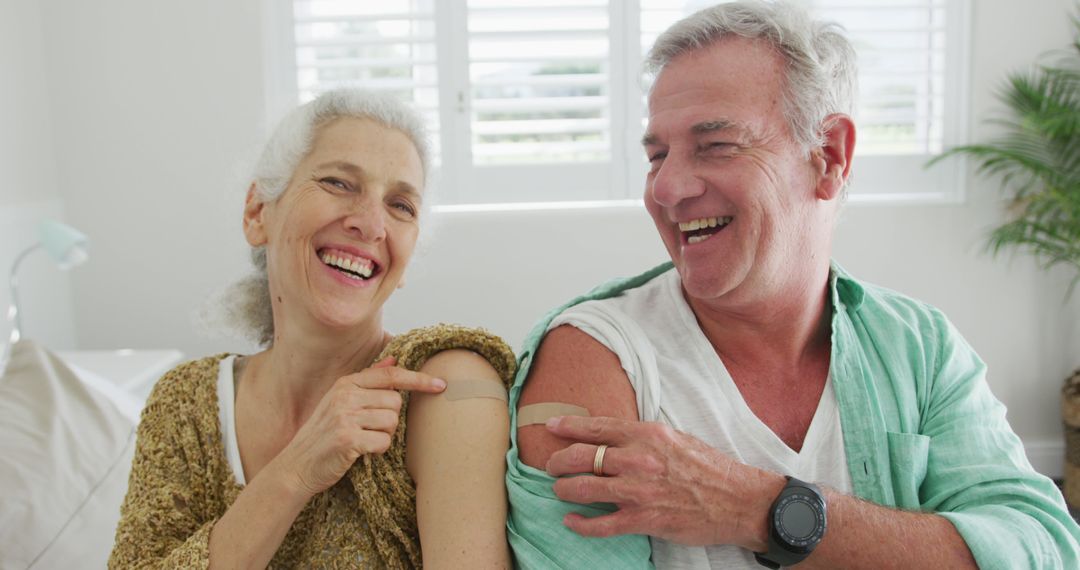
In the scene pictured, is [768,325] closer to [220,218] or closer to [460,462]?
[460,462]

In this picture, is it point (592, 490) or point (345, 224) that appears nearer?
point (592, 490)

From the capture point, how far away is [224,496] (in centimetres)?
137

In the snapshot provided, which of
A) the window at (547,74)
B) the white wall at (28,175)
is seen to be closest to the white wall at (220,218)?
the white wall at (28,175)

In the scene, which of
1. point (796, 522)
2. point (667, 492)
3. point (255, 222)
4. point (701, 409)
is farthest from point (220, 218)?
point (796, 522)

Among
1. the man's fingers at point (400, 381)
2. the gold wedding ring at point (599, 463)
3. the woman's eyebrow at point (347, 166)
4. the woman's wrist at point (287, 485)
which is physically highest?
the woman's eyebrow at point (347, 166)

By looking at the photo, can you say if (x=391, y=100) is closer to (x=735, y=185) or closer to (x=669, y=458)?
(x=735, y=185)

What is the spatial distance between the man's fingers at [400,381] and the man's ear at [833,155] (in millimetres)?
628

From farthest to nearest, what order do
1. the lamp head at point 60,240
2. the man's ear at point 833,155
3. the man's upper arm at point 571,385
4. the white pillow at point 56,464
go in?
1. the lamp head at point 60,240
2. the white pillow at point 56,464
3. the man's ear at point 833,155
4. the man's upper arm at point 571,385

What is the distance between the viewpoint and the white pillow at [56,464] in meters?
1.54

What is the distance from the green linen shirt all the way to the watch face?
179 millimetres

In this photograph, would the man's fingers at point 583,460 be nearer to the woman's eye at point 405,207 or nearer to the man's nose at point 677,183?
the man's nose at point 677,183

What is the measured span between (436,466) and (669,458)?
31 centimetres

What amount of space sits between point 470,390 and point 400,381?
3.8 inches

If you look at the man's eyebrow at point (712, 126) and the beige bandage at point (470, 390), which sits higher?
the man's eyebrow at point (712, 126)
